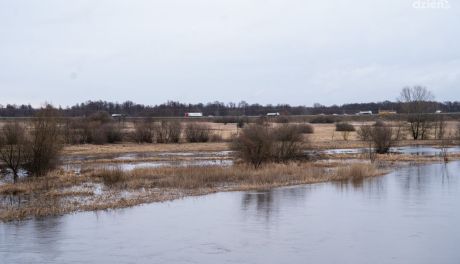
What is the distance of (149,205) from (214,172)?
8.14m

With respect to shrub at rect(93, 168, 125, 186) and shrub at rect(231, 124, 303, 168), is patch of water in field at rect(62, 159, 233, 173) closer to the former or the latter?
shrub at rect(231, 124, 303, 168)

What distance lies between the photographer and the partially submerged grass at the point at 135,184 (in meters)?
20.5

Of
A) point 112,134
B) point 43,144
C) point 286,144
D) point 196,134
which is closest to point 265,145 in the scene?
point 286,144

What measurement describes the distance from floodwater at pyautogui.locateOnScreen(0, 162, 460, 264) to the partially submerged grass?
3.99 feet

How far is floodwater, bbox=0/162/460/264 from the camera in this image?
13836 millimetres

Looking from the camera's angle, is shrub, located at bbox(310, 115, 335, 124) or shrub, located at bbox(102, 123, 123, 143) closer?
shrub, located at bbox(102, 123, 123, 143)

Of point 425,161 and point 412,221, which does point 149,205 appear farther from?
point 425,161

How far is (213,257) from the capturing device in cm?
1372

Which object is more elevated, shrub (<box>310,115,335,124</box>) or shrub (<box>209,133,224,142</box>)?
shrub (<box>310,115,335,124</box>)

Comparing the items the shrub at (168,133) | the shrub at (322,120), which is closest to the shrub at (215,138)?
the shrub at (168,133)

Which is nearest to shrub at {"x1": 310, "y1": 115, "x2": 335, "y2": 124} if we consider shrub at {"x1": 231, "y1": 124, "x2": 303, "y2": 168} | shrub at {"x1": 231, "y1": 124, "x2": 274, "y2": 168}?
shrub at {"x1": 231, "y1": 124, "x2": 303, "y2": 168}

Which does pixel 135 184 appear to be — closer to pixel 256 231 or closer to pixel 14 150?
pixel 14 150

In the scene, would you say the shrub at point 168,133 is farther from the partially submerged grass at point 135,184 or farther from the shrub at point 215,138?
the partially submerged grass at point 135,184

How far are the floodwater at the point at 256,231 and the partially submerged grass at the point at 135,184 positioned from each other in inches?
47.8
